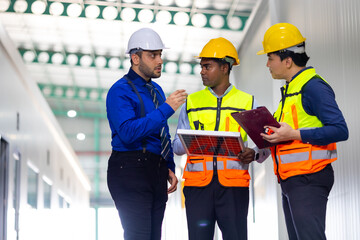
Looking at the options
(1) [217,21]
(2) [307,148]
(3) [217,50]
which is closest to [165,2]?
(1) [217,21]

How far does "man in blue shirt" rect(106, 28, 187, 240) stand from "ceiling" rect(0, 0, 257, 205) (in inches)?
268

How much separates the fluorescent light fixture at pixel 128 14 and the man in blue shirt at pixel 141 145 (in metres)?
7.55

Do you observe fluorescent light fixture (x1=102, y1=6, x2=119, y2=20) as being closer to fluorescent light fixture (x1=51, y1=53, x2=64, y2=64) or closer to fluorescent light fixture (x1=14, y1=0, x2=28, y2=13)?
fluorescent light fixture (x1=14, y1=0, x2=28, y2=13)

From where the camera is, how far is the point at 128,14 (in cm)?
1173

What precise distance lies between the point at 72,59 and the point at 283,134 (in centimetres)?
1213

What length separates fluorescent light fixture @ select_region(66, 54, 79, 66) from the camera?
592 inches

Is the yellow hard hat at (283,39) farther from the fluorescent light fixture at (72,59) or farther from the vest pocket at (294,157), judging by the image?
the fluorescent light fixture at (72,59)

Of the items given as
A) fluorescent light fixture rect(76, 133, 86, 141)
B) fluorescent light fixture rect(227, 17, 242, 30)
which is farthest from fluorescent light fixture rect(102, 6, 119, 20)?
fluorescent light fixture rect(76, 133, 86, 141)

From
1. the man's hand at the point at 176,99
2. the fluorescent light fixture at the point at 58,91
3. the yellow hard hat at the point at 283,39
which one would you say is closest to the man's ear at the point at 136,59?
the man's hand at the point at 176,99

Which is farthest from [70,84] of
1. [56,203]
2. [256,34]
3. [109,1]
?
[256,34]

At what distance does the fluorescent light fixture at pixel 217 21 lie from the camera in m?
11.8

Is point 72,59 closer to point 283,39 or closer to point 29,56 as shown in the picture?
point 29,56

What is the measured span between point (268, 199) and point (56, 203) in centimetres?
1042

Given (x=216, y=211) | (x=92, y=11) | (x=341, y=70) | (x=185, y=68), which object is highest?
(x=92, y=11)
